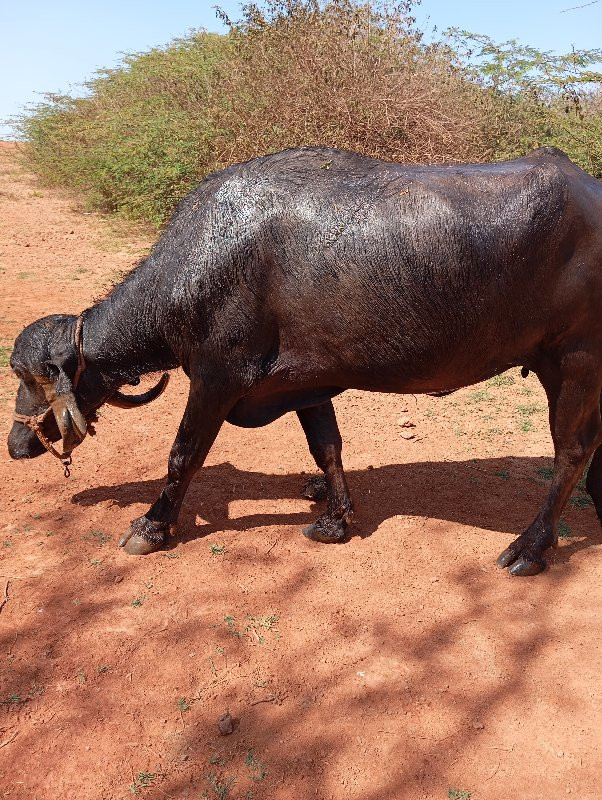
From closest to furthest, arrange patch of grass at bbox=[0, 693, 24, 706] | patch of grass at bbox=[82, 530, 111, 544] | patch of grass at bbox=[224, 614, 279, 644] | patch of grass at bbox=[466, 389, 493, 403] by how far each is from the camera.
→ patch of grass at bbox=[0, 693, 24, 706] → patch of grass at bbox=[224, 614, 279, 644] → patch of grass at bbox=[82, 530, 111, 544] → patch of grass at bbox=[466, 389, 493, 403]

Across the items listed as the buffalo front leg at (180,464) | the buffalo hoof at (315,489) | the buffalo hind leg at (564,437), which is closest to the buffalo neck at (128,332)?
the buffalo front leg at (180,464)

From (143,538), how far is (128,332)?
3.63ft

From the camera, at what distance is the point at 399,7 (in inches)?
447

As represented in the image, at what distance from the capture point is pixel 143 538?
12.5ft

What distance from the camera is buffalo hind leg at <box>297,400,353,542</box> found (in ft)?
13.1

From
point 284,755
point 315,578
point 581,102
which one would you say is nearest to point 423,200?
point 315,578

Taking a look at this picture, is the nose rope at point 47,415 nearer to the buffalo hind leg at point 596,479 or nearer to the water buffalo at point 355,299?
the water buffalo at point 355,299

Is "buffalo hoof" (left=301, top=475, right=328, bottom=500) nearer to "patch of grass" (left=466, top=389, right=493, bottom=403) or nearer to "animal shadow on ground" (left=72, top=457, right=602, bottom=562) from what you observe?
"animal shadow on ground" (left=72, top=457, right=602, bottom=562)

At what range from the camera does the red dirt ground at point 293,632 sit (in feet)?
8.34

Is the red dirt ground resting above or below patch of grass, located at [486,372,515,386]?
above

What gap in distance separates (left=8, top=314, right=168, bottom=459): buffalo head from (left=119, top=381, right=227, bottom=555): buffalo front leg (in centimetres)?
49

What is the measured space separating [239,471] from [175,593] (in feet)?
4.59

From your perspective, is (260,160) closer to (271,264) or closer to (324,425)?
(271,264)

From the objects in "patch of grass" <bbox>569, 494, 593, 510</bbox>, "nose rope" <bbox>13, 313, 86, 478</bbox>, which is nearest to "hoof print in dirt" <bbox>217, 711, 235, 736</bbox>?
"nose rope" <bbox>13, 313, 86, 478</bbox>
